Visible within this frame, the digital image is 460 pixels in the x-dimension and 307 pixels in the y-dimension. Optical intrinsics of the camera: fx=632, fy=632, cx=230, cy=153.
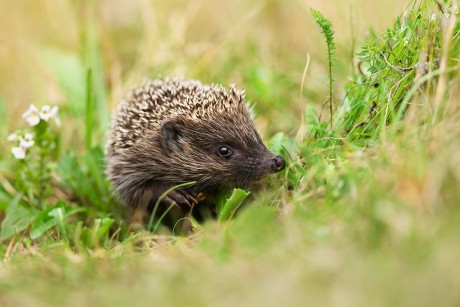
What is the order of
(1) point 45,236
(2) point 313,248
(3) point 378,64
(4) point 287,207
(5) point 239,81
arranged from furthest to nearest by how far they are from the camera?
(5) point 239,81
(1) point 45,236
(3) point 378,64
(4) point 287,207
(2) point 313,248

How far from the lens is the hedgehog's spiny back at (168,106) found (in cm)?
506

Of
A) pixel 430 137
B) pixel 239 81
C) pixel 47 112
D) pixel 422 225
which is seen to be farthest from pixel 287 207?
pixel 239 81

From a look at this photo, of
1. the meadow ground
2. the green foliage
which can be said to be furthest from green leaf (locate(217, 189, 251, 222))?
the green foliage

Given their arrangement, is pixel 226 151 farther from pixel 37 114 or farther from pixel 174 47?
pixel 174 47

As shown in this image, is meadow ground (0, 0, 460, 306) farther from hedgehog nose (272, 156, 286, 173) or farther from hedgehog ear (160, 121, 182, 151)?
hedgehog ear (160, 121, 182, 151)

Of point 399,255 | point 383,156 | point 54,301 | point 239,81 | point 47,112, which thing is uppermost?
point 239,81

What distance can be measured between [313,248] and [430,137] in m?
1.04

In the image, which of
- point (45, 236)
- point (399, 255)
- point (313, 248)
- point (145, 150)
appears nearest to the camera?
point (399, 255)

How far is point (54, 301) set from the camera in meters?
2.92

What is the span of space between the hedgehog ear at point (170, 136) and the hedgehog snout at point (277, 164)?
2.91ft

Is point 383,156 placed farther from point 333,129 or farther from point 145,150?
point 145,150

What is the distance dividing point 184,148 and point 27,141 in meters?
1.37

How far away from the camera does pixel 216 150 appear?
504 cm

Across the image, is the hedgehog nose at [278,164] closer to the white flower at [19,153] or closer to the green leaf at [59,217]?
the green leaf at [59,217]
